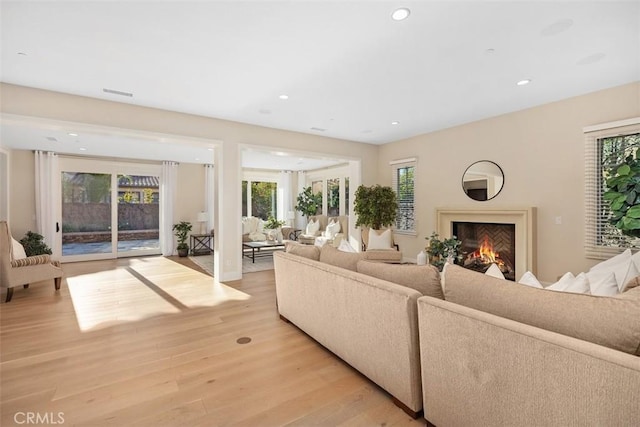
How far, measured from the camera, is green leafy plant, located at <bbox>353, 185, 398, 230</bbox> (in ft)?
21.4

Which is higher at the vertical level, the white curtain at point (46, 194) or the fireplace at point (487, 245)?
the white curtain at point (46, 194)

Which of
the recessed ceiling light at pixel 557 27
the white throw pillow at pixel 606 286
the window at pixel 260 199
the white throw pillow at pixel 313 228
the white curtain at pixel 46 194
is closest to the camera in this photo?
the white throw pillow at pixel 606 286

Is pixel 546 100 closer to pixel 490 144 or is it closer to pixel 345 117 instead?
pixel 490 144

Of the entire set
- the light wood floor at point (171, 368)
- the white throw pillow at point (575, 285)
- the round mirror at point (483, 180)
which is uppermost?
the round mirror at point (483, 180)

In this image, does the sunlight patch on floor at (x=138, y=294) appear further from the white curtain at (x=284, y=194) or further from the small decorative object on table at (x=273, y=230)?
the white curtain at (x=284, y=194)

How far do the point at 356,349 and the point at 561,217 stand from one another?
3980mm

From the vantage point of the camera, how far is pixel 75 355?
254cm

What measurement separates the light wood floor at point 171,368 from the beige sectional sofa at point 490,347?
0.35 metres

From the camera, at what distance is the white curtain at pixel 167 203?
26.0 feet

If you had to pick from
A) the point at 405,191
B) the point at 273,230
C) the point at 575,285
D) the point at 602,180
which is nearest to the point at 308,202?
the point at 273,230

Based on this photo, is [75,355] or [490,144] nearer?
[75,355]

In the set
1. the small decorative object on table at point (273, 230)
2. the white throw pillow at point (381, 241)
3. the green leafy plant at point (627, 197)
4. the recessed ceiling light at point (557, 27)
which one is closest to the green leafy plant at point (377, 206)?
the white throw pillow at point (381, 241)

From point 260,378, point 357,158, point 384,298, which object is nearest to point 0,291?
point 260,378

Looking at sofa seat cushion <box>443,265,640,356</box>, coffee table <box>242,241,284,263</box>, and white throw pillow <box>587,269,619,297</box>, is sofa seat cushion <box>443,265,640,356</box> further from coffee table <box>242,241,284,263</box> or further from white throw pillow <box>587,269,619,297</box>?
coffee table <box>242,241,284,263</box>
